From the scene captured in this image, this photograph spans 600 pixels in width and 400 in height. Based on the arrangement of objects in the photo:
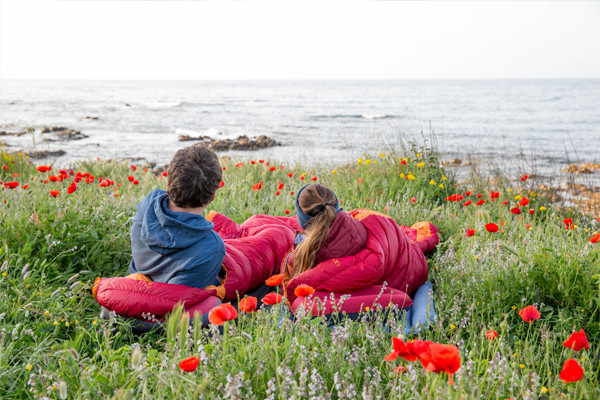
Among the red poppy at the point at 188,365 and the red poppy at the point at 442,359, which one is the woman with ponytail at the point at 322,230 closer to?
the red poppy at the point at 188,365

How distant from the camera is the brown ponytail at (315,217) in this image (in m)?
2.92

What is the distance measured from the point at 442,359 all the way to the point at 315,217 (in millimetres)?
1832

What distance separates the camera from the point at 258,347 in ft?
6.55

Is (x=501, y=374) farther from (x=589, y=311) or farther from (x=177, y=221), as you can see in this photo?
(x=177, y=221)

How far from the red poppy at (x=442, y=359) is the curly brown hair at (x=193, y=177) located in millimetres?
1937

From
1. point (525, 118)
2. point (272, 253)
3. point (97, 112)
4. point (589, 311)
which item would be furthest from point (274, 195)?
point (97, 112)

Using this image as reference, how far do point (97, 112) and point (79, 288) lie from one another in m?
32.5

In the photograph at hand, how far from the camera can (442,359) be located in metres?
1.17

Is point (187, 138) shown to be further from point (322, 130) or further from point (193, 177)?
point (193, 177)

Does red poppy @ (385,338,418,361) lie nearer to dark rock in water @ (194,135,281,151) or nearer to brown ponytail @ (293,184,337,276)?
brown ponytail @ (293,184,337,276)

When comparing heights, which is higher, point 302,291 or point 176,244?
point 302,291

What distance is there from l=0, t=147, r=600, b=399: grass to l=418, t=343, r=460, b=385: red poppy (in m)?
0.10

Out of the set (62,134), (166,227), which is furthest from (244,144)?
(166,227)

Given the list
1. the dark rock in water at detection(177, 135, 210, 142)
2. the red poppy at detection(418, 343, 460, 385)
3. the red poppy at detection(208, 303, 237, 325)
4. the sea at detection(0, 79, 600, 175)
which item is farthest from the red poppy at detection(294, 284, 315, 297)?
the dark rock in water at detection(177, 135, 210, 142)
